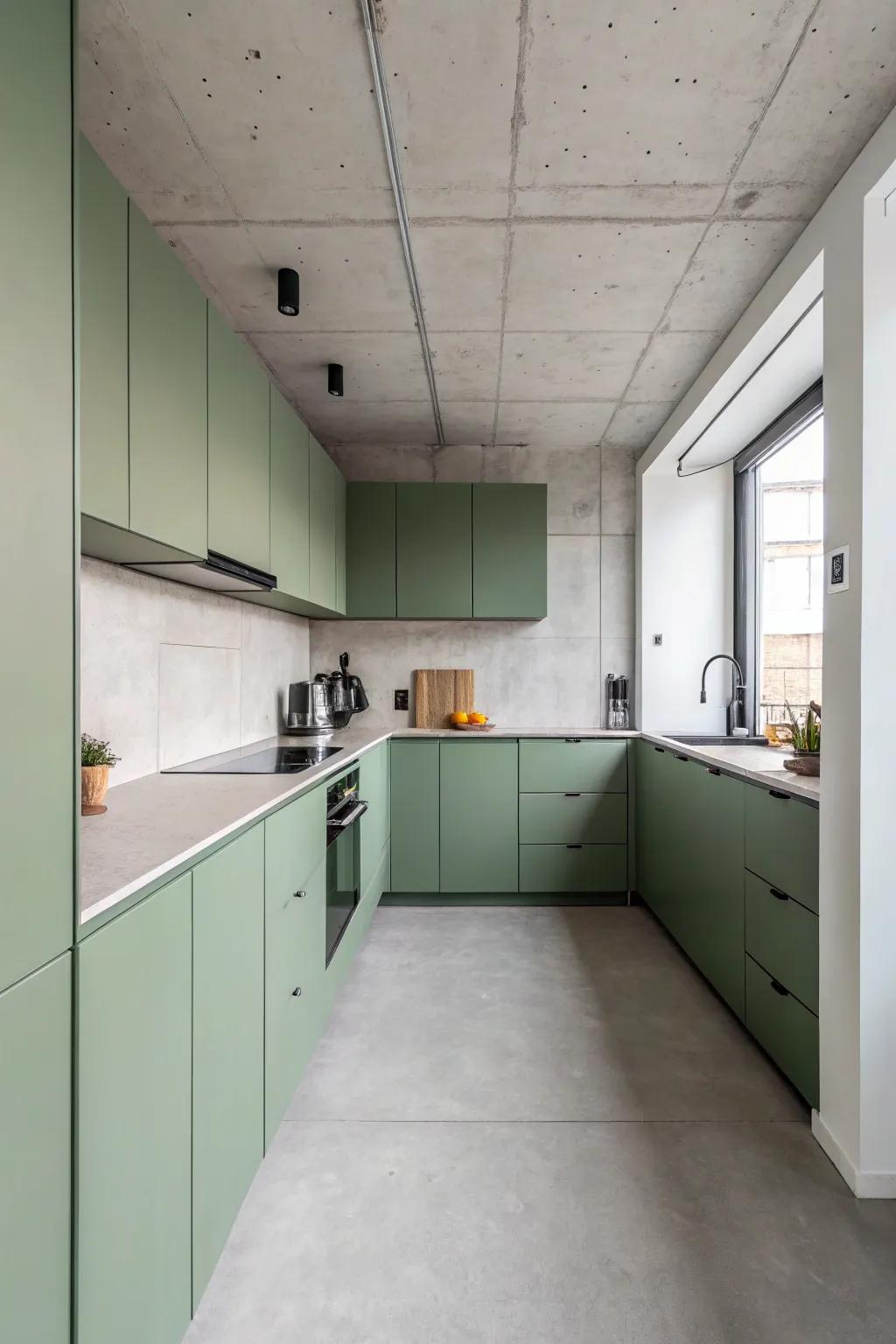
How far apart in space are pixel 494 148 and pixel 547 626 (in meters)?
2.78

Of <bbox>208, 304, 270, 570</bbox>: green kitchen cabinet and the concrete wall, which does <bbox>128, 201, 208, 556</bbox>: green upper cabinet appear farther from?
the concrete wall

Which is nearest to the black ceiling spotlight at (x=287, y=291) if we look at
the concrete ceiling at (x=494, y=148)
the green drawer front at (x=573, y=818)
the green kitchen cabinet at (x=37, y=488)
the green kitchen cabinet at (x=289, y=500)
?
the concrete ceiling at (x=494, y=148)

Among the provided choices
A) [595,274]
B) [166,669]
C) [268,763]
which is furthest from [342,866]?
[595,274]

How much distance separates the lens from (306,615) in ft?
13.3

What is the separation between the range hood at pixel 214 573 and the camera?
203 cm

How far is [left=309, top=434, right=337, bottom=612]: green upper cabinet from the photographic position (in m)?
3.22

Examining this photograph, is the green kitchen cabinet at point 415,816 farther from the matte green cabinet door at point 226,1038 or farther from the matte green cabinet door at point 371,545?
the matte green cabinet door at point 226,1038

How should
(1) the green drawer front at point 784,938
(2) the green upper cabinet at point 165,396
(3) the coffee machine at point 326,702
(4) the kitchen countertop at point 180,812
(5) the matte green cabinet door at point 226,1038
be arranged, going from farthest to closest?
1. (3) the coffee machine at point 326,702
2. (1) the green drawer front at point 784,938
3. (2) the green upper cabinet at point 165,396
4. (5) the matte green cabinet door at point 226,1038
5. (4) the kitchen countertop at point 180,812

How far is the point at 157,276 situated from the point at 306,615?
2.50 meters

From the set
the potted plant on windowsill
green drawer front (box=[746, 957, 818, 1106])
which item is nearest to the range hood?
the potted plant on windowsill

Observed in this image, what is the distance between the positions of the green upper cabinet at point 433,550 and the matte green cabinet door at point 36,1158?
3.21 meters

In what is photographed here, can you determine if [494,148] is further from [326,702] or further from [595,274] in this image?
[326,702]

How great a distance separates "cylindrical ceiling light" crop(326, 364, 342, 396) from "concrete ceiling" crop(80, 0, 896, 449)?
19cm

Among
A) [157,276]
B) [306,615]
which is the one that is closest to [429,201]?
[157,276]
